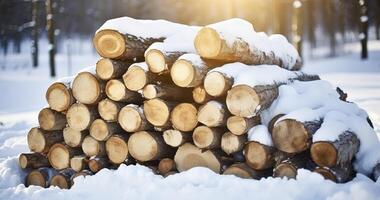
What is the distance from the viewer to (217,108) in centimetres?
430

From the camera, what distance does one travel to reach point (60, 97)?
4.96 metres

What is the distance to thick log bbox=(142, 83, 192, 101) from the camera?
14.9ft

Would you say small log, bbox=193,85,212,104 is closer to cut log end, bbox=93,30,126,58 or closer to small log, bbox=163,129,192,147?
small log, bbox=163,129,192,147

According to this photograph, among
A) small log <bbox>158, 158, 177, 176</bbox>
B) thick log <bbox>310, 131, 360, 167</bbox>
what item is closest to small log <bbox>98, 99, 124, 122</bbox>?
small log <bbox>158, 158, 177, 176</bbox>

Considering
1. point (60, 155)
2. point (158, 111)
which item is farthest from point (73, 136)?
point (158, 111)

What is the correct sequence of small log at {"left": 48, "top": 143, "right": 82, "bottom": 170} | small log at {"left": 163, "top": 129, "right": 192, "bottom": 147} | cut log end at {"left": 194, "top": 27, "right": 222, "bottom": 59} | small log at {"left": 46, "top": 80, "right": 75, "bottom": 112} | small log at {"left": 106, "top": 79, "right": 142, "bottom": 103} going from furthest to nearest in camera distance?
small log at {"left": 48, "top": 143, "right": 82, "bottom": 170}
small log at {"left": 46, "top": 80, "right": 75, "bottom": 112}
small log at {"left": 106, "top": 79, "right": 142, "bottom": 103}
small log at {"left": 163, "top": 129, "right": 192, "bottom": 147}
cut log end at {"left": 194, "top": 27, "right": 222, "bottom": 59}

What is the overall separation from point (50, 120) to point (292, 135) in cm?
309

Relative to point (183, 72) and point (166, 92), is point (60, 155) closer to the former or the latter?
point (166, 92)

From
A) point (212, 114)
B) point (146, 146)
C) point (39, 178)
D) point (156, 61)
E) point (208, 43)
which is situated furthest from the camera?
point (39, 178)

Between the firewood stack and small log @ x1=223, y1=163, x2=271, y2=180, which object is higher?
the firewood stack

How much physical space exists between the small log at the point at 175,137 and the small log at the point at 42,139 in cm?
163

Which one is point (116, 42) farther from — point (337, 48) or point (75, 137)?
point (337, 48)

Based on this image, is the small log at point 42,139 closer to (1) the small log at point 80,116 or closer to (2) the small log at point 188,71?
(1) the small log at point 80,116

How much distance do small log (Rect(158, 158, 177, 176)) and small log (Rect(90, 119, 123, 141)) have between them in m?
0.74
